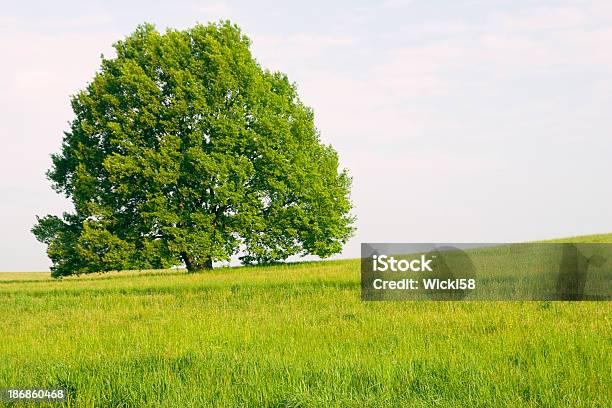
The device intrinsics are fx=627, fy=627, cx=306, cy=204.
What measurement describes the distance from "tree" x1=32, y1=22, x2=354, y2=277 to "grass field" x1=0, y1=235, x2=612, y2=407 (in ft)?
48.0

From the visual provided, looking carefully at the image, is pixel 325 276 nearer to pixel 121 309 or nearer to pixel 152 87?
pixel 121 309

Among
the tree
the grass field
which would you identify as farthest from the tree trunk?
the grass field

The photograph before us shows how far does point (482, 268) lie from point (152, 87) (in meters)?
23.3

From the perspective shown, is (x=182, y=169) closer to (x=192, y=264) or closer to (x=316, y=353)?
(x=192, y=264)

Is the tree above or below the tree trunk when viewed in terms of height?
above

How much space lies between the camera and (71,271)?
38938mm

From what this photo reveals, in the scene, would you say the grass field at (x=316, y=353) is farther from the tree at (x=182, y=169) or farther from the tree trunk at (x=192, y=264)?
the tree trunk at (x=192, y=264)

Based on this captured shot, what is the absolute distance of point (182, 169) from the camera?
38938mm

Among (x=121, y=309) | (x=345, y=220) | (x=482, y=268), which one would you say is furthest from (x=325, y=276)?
(x=345, y=220)

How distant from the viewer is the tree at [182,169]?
3806 cm

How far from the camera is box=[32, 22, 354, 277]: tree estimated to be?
38.1 meters

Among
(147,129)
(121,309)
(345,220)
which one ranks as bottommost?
(121,309)

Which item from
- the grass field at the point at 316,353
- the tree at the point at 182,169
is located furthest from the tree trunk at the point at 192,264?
the grass field at the point at 316,353

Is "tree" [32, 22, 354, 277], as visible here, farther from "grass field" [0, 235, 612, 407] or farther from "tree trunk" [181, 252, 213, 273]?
"grass field" [0, 235, 612, 407]
